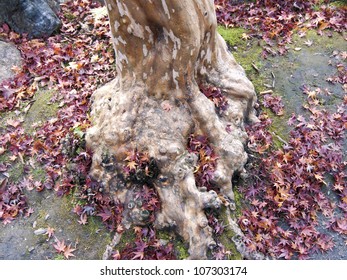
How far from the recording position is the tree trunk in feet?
12.2

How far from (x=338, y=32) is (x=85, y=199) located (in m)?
5.40

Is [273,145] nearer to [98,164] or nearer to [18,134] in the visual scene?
[98,164]

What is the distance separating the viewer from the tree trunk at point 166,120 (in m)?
3.73

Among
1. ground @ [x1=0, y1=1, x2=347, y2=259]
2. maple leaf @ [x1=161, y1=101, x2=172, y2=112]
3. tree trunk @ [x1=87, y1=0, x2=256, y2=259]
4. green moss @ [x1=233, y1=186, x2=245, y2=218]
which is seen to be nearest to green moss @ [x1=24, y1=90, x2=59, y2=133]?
ground @ [x1=0, y1=1, x2=347, y2=259]

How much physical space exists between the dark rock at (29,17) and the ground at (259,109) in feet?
1.80

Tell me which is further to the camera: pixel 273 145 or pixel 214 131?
pixel 273 145

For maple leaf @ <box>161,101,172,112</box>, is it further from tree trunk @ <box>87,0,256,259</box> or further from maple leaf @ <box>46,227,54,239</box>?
maple leaf @ <box>46,227,54,239</box>

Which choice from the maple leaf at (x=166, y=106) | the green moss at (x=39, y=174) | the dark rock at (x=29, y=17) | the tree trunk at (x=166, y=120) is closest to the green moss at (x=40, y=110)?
the green moss at (x=39, y=174)

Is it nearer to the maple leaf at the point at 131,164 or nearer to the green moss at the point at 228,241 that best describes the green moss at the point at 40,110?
the maple leaf at the point at 131,164

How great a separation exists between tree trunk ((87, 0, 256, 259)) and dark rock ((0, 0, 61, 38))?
9.62ft

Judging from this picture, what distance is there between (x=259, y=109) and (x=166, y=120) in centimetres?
180

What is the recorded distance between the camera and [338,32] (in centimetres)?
628

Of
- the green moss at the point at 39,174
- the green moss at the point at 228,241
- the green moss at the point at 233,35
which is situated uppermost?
the green moss at the point at 233,35
